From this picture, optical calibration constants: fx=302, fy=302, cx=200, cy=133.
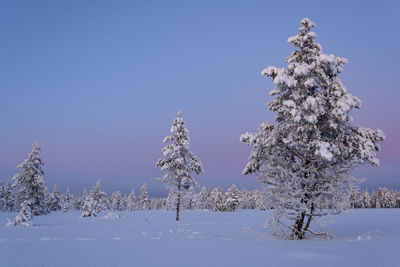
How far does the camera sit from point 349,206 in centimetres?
1438

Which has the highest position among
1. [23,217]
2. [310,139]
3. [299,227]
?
[310,139]

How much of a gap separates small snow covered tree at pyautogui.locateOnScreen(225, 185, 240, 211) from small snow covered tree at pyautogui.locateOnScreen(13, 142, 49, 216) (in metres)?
44.3

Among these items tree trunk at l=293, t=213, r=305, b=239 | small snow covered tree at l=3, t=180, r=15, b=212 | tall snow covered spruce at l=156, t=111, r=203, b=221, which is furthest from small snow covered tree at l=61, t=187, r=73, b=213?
tree trunk at l=293, t=213, r=305, b=239

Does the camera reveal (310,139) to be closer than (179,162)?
Yes

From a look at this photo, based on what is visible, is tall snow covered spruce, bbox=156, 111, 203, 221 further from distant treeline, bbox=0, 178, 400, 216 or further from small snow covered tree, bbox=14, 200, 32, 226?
small snow covered tree, bbox=14, 200, 32, 226

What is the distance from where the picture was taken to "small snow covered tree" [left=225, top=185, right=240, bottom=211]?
253ft

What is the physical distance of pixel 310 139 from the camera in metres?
14.4

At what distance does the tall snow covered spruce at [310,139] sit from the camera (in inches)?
553

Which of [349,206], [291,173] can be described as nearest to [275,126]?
[291,173]

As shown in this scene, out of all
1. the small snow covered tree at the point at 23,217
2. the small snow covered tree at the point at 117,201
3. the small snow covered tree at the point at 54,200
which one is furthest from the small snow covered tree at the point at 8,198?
the small snow covered tree at the point at 23,217

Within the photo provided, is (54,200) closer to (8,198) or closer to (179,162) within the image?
(8,198)

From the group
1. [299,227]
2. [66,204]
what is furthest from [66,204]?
[299,227]

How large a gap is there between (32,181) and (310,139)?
45316mm

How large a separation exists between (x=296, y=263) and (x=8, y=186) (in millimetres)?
103131
